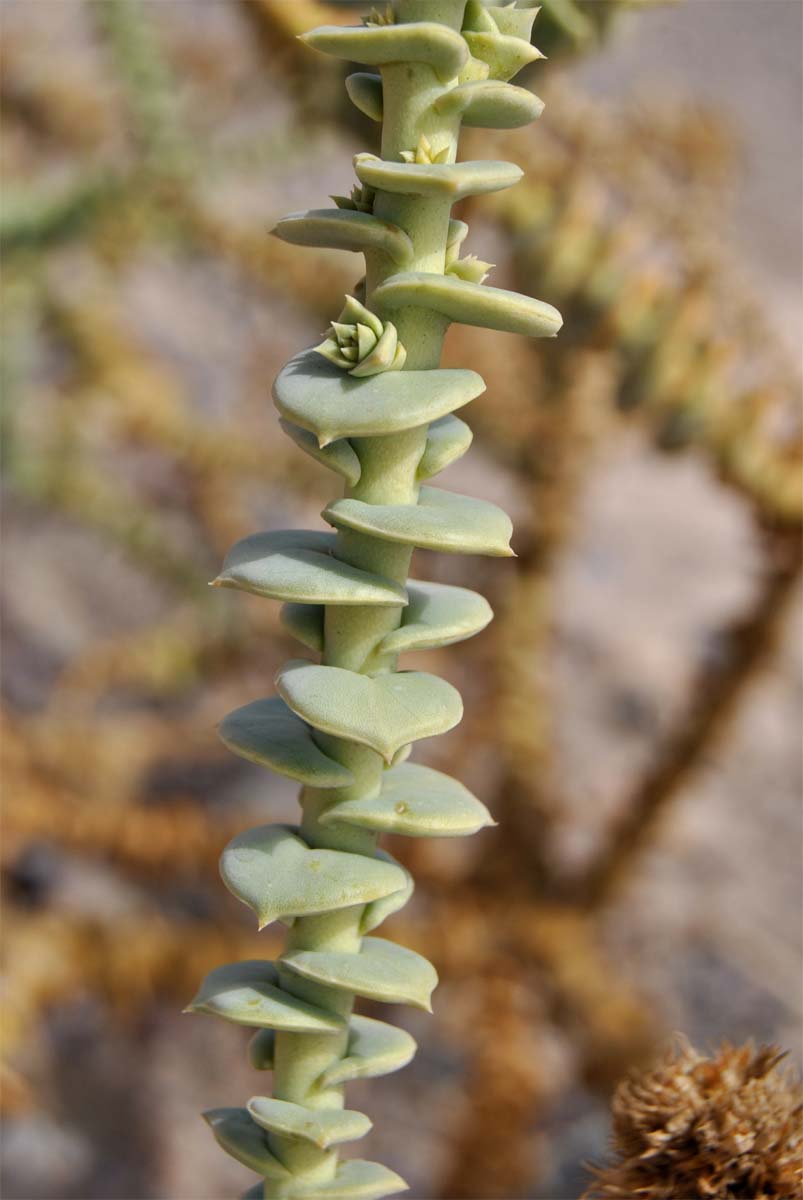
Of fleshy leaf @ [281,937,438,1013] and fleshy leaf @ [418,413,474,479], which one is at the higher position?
fleshy leaf @ [418,413,474,479]

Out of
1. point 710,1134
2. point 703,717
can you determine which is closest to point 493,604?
point 703,717

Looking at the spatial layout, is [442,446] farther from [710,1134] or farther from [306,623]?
[710,1134]

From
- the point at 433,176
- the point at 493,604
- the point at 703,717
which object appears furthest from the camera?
the point at 493,604

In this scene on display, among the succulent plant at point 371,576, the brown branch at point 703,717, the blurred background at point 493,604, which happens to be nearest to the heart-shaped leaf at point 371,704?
the succulent plant at point 371,576

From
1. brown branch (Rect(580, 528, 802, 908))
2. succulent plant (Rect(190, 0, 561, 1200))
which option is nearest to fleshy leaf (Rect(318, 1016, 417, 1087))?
succulent plant (Rect(190, 0, 561, 1200))

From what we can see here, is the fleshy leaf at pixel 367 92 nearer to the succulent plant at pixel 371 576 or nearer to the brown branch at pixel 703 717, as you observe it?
the succulent plant at pixel 371 576

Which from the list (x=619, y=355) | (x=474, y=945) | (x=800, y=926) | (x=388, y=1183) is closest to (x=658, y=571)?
(x=800, y=926)

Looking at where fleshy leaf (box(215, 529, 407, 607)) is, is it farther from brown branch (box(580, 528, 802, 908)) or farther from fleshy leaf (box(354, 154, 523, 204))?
brown branch (box(580, 528, 802, 908))
